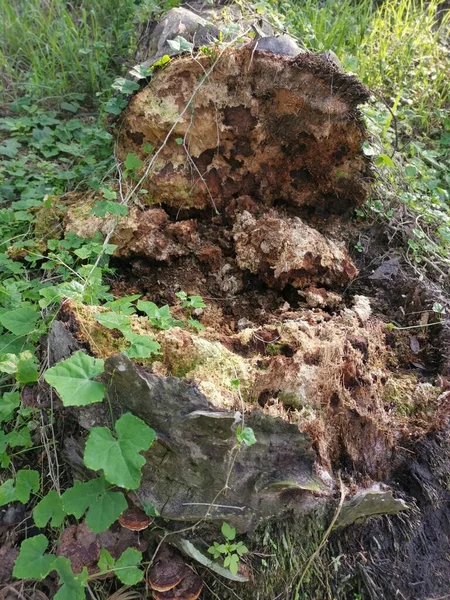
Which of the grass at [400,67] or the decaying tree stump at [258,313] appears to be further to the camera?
the grass at [400,67]

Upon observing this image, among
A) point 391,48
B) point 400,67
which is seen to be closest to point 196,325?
point 400,67

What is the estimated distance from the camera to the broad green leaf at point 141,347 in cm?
156

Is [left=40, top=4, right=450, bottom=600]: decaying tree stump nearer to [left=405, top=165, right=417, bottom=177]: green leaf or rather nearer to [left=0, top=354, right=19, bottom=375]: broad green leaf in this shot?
[left=0, top=354, right=19, bottom=375]: broad green leaf

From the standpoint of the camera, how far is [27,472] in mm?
1819

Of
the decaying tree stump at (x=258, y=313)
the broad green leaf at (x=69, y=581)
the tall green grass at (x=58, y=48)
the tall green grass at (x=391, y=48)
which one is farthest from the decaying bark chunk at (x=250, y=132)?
the tall green grass at (x=391, y=48)

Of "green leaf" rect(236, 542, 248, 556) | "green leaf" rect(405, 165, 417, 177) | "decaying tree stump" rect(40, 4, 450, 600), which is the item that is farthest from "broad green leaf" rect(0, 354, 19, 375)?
"green leaf" rect(405, 165, 417, 177)

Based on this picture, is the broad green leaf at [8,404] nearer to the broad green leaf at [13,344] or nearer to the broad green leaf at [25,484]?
the broad green leaf at [13,344]

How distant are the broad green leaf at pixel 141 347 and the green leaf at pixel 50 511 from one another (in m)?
0.63

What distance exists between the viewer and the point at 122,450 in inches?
57.4

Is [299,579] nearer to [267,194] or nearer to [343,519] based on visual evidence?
[343,519]

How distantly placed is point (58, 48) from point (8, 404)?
3830mm

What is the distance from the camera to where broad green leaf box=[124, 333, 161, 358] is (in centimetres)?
156

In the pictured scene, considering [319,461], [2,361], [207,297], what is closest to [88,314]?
[2,361]

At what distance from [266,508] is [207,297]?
3.77 feet
